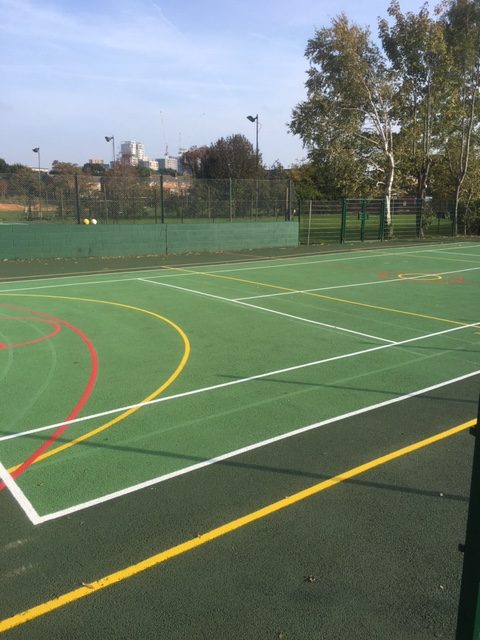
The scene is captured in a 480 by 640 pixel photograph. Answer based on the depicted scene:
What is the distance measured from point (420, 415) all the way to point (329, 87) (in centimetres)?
3422

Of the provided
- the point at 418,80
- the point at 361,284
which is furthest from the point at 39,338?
the point at 418,80

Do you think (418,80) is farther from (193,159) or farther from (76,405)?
(193,159)

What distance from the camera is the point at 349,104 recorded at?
35969 millimetres

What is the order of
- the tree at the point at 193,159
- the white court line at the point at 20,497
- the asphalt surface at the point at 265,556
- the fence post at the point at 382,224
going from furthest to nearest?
the tree at the point at 193,159, the fence post at the point at 382,224, the white court line at the point at 20,497, the asphalt surface at the point at 265,556

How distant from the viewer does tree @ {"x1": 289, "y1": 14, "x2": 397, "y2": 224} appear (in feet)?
114

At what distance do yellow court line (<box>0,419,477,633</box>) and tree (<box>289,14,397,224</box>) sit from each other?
33.4 metres

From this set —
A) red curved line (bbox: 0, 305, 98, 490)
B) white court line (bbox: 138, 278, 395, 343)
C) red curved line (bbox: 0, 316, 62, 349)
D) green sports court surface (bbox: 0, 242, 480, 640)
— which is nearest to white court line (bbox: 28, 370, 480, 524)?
green sports court surface (bbox: 0, 242, 480, 640)

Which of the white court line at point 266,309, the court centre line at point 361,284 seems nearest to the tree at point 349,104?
the court centre line at point 361,284

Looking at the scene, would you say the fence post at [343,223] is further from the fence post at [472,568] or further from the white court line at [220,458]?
the fence post at [472,568]

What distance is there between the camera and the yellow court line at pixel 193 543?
3225mm

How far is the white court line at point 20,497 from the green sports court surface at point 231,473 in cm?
2

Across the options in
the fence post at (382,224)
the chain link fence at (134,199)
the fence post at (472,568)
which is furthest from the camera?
the fence post at (382,224)

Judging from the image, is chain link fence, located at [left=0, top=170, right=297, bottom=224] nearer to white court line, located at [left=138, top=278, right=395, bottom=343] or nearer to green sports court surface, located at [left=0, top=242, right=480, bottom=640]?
white court line, located at [left=138, top=278, right=395, bottom=343]

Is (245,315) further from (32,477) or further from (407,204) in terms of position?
(407,204)
